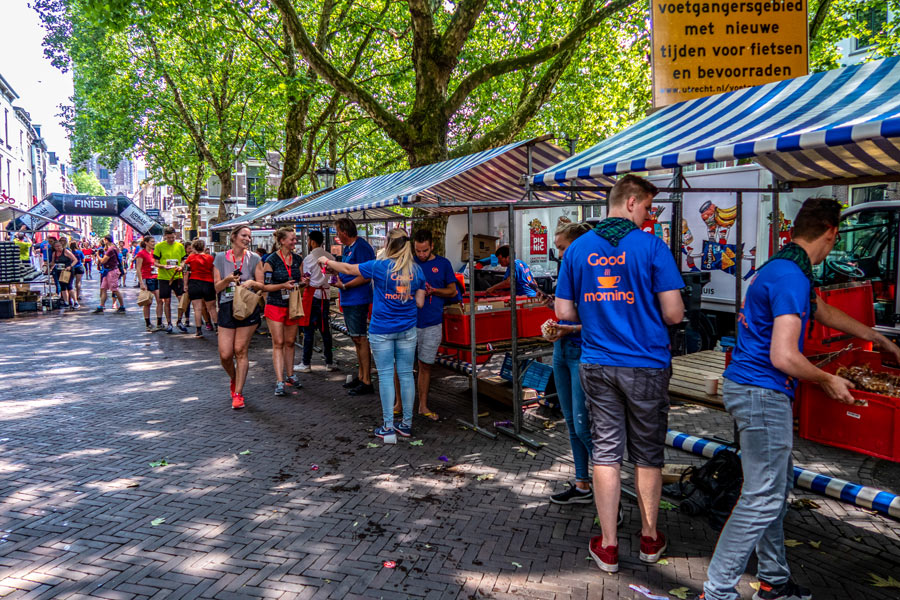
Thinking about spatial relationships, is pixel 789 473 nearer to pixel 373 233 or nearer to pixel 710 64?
pixel 710 64

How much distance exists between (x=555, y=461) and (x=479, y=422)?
125 cm

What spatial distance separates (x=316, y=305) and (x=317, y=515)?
5336 mm

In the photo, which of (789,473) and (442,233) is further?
(442,233)

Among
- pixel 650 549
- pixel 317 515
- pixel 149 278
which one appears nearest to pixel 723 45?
pixel 650 549

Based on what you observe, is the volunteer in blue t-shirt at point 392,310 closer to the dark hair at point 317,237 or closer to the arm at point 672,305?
the dark hair at point 317,237

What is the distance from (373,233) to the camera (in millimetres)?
28969

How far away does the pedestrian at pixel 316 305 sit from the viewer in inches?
324

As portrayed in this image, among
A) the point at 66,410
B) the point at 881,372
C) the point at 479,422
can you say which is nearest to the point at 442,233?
the point at 479,422

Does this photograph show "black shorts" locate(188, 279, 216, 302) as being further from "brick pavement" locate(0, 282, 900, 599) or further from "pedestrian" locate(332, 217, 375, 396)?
"pedestrian" locate(332, 217, 375, 396)

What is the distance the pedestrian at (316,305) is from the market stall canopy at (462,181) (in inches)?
19.8

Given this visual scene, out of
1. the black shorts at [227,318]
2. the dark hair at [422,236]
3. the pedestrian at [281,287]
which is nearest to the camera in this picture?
the dark hair at [422,236]

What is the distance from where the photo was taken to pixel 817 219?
2850 mm

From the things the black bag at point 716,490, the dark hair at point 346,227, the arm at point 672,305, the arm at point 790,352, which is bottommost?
the black bag at point 716,490

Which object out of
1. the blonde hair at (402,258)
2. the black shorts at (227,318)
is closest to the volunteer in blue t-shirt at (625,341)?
the blonde hair at (402,258)
